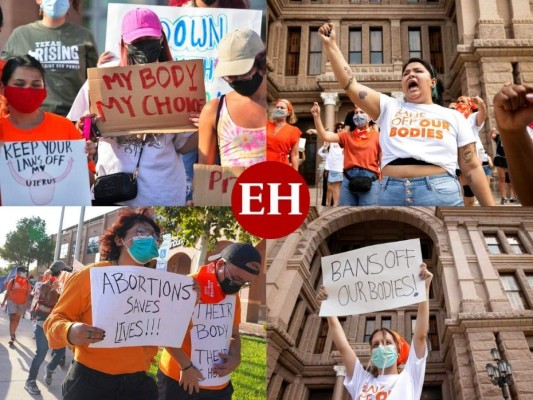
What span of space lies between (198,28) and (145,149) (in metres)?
0.81

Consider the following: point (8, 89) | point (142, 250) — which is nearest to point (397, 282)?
point (142, 250)

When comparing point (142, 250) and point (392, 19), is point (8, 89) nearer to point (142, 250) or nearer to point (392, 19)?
point (142, 250)

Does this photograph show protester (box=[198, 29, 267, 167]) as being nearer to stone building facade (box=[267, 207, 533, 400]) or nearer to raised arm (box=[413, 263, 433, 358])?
stone building facade (box=[267, 207, 533, 400])

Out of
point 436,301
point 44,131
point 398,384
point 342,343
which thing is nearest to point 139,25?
point 44,131

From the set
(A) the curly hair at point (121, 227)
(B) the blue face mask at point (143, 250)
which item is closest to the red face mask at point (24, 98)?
(A) the curly hair at point (121, 227)

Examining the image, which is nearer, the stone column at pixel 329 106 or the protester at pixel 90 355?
the protester at pixel 90 355

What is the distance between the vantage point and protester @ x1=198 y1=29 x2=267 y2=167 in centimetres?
351

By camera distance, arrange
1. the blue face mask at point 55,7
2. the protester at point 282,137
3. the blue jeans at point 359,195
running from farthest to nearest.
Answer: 1. the protester at point 282,137
2. the blue face mask at point 55,7
3. the blue jeans at point 359,195

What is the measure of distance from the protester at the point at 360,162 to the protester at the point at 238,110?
376mm

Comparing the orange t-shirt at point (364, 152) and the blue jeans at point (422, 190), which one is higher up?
the orange t-shirt at point (364, 152)

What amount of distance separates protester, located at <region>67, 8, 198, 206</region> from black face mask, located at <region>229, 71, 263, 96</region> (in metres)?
0.37

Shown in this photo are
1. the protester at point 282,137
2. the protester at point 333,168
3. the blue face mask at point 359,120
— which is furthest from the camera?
the protester at point 333,168

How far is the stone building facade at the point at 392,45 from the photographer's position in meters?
4.60

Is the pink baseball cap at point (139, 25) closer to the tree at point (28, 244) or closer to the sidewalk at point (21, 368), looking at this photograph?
the tree at point (28, 244)
